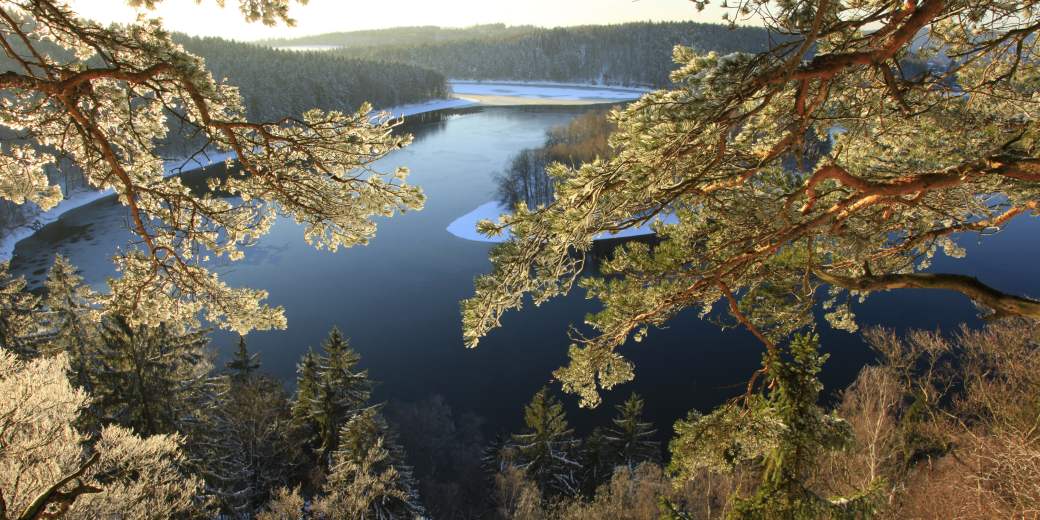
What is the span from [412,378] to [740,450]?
14204mm

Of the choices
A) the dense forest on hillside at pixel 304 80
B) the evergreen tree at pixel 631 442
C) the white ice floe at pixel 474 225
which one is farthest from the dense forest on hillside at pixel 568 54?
the evergreen tree at pixel 631 442

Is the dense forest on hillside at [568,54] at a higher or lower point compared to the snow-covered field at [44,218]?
higher

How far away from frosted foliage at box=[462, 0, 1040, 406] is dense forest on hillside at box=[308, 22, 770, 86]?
8767 cm

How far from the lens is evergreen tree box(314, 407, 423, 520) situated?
9.67 m

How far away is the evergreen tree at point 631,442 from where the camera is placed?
Answer: 13.8 meters

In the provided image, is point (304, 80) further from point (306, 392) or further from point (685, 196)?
point (685, 196)

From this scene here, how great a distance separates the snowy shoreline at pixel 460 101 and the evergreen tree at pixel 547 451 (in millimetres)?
22694

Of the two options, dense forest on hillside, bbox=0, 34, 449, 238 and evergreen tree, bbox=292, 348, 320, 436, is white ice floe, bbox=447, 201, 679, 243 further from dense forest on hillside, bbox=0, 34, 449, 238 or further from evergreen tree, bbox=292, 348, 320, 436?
dense forest on hillside, bbox=0, 34, 449, 238

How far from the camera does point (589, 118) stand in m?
38.6

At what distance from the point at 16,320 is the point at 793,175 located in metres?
13.4

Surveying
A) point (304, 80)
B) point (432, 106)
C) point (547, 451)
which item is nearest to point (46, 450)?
point (547, 451)

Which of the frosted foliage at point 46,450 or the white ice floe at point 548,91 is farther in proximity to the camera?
the white ice floe at point 548,91

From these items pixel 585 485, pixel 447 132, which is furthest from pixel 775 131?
Answer: pixel 447 132

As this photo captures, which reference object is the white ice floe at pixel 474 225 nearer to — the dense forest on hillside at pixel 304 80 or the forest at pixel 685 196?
the forest at pixel 685 196
